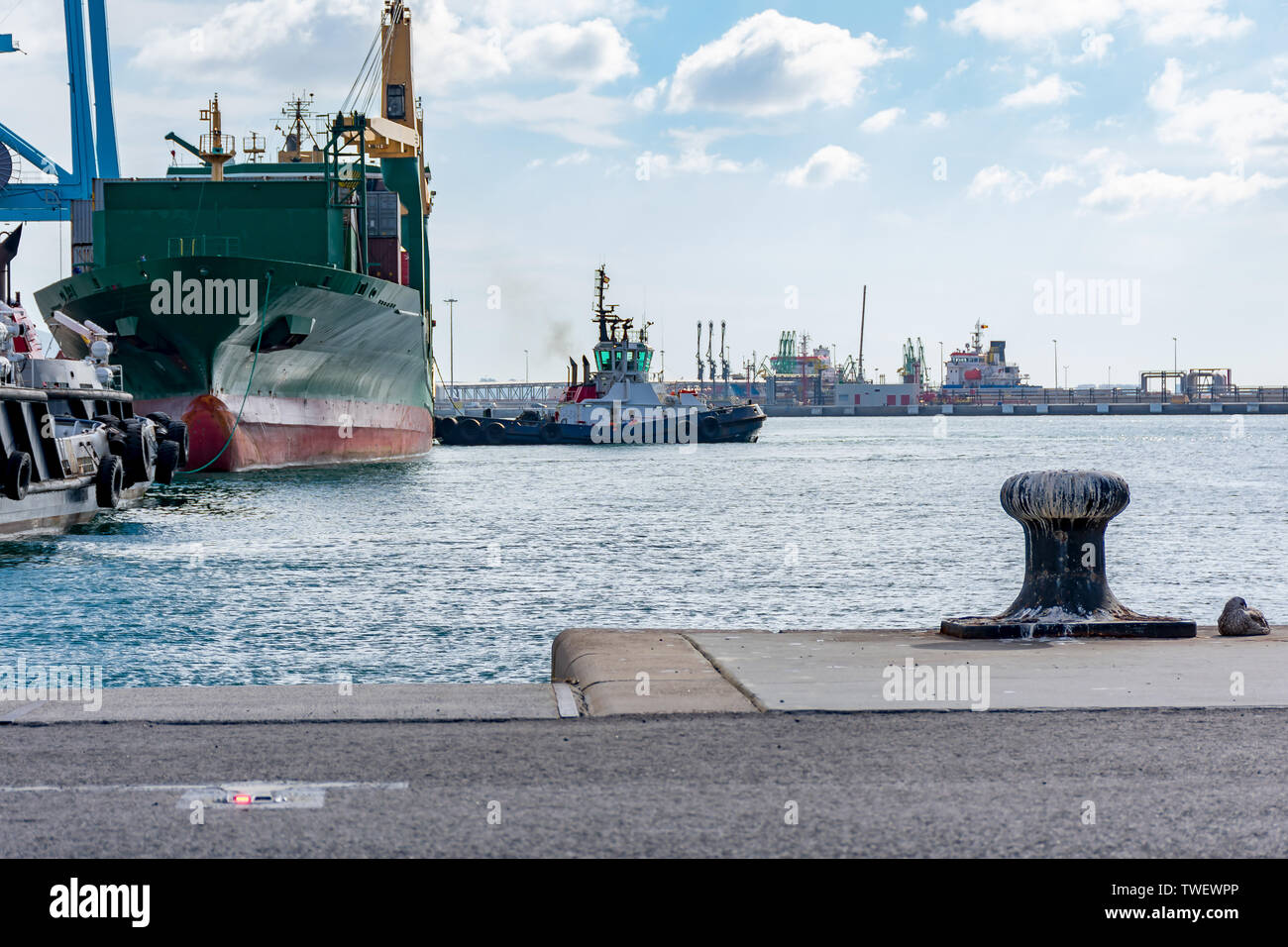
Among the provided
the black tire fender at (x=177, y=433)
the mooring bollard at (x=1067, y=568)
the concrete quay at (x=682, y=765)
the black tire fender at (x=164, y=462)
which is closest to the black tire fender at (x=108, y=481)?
the black tire fender at (x=164, y=462)

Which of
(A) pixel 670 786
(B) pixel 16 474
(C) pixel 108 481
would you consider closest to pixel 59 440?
(C) pixel 108 481

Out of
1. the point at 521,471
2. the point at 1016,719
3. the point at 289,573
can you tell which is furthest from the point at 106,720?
the point at 521,471

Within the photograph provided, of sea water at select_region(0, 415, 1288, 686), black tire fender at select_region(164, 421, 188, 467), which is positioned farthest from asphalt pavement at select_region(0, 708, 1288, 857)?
black tire fender at select_region(164, 421, 188, 467)

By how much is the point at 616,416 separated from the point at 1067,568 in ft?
232

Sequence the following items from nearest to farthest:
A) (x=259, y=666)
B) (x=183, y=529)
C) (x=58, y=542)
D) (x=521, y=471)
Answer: (x=259, y=666) → (x=58, y=542) → (x=183, y=529) → (x=521, y=471)

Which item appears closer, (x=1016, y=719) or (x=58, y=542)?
(x=1016, y=719)

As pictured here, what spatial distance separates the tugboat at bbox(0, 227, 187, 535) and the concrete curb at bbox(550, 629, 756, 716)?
16.2 metres

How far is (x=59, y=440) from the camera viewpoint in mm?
24141

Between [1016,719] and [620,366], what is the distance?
246 feet

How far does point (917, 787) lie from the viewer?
4828 mm

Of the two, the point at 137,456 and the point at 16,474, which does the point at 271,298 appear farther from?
the point at 16,474

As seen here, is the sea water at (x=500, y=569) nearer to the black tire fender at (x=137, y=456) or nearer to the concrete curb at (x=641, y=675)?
the black tire fender at (x=137, y=456)

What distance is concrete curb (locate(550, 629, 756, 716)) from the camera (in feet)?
20.8
